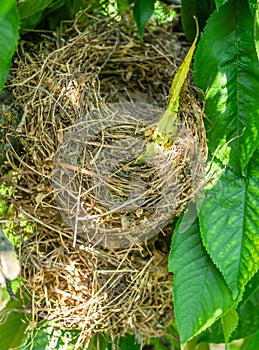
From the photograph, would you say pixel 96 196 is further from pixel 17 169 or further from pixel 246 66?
pixel 246 66

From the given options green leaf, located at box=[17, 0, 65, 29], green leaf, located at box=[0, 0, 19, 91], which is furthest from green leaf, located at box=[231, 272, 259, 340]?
green leaf, located at box=[0, 0, 19, 91]

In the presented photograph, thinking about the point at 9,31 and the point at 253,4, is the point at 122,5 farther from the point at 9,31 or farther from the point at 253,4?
the point at 9,31

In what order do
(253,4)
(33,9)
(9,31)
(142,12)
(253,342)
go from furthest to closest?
(253,342)
(142,12)
(33,9)
(253,4)
(9,31)

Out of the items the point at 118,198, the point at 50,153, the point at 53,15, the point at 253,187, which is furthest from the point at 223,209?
the point at 53,15

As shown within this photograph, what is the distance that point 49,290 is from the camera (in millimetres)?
1075

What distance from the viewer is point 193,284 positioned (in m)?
0.98

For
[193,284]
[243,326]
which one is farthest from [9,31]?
[243,326]

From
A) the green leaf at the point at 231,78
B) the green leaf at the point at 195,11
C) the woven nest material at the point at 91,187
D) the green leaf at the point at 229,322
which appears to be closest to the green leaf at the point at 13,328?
the woven nest material at the point at 91,187

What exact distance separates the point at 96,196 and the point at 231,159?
22 centimetres

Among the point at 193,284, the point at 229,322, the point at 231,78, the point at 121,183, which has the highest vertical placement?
the point at 231,78

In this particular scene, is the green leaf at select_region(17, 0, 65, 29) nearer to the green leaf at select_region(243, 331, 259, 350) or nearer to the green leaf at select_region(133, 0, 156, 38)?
the green leaf at select_region(133, 0, 156, 38)

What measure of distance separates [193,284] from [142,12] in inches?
19.9

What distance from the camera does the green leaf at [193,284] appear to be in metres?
0.96

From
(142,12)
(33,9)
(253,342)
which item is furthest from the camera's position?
(253,342)
